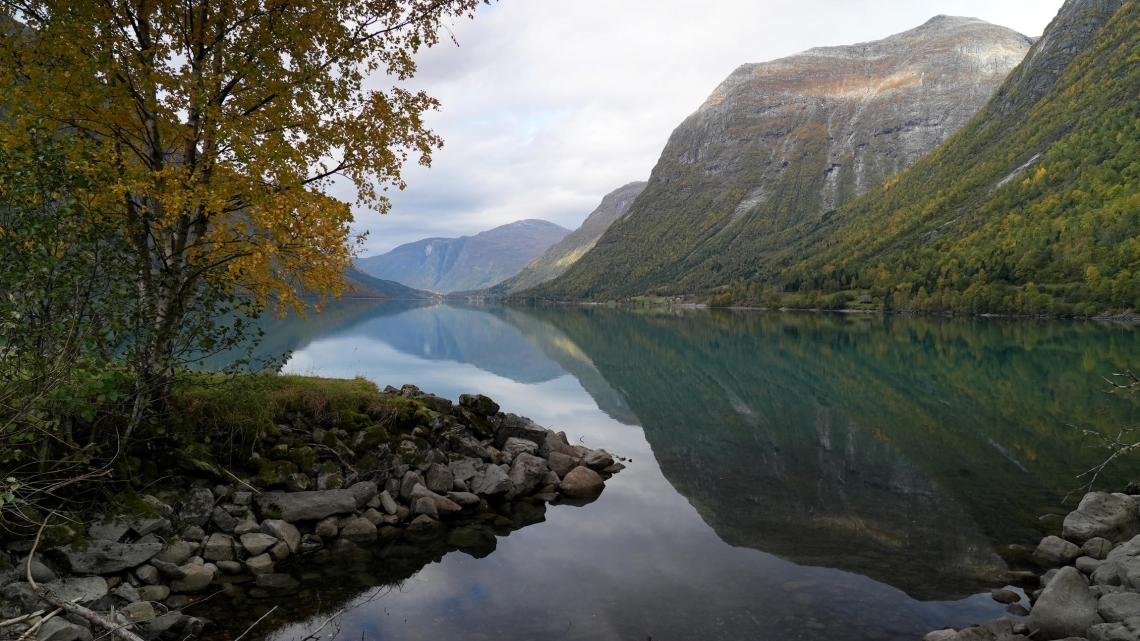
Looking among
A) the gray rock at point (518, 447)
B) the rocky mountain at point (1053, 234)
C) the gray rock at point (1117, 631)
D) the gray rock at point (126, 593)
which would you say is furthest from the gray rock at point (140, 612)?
the rocky mountain at point (1053, 234)

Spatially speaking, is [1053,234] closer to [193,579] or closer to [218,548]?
[218,548]

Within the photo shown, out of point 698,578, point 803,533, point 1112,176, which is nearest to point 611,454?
point 803,533

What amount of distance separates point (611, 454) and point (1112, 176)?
623ft

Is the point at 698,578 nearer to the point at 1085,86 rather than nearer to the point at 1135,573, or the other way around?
the point at 1135,573

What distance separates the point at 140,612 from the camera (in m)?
9.41

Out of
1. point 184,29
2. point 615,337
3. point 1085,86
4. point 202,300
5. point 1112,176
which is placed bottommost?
point 615,337

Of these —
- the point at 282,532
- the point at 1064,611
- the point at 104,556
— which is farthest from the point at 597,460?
the point at 104,556

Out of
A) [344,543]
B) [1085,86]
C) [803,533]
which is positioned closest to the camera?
[344,543]

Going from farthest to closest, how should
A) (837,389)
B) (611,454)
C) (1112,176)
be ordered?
1. (1112,176)
2. (837,389)
3. (611,454)

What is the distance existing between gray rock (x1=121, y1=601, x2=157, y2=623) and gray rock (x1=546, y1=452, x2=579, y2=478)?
11537 mm

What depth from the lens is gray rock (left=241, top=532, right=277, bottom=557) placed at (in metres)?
12.0

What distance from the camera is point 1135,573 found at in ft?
34.1

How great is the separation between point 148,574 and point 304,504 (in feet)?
10.9

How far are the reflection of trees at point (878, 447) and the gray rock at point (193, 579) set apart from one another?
1127 cm
